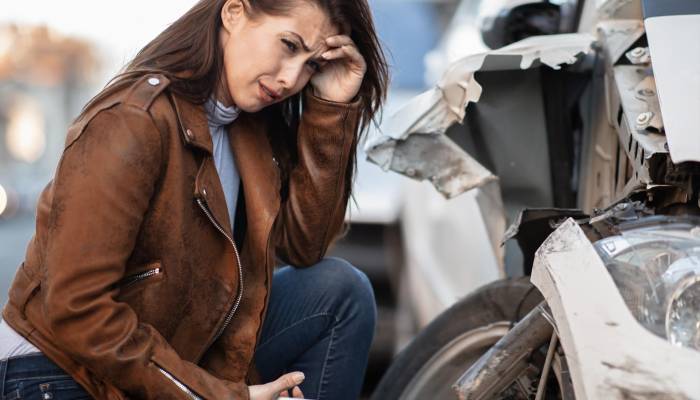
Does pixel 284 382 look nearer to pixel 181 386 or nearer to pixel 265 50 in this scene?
pixel 181 386

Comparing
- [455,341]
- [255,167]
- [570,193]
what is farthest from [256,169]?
[570,193]

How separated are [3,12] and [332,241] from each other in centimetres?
2316

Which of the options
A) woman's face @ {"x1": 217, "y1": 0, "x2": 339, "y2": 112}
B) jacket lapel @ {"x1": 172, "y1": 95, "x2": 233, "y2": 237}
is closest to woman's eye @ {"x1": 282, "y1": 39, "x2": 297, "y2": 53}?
woman's face @ {"x1": 217, "y1": 0, "x2": 339, "y2": 112}

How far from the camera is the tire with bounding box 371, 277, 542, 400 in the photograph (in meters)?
2.46

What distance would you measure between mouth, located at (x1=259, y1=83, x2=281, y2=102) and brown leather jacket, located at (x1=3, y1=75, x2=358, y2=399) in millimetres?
142

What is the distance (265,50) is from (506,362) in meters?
0.80

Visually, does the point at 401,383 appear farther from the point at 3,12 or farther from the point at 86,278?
the point at 3,12

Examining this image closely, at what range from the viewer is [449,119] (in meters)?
2.61

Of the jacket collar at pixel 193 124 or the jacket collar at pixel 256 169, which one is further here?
the jacket collar at pixel 256 169

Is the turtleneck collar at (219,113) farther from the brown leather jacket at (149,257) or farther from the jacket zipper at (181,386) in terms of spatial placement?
the jacket zipper at (181,386)

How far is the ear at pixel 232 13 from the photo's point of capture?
7.27ft

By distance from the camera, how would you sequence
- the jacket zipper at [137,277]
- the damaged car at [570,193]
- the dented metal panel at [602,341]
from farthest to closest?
the jacket zipper at [137,277] < the damaged car at [570,193] < the dented metal panel at [602,341]

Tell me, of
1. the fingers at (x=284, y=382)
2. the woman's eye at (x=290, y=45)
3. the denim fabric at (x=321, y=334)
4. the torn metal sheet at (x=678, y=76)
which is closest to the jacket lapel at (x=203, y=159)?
the woman's eye at (x=290, y=45)

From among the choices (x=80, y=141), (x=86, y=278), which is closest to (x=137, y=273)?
(x=86, y=278)
